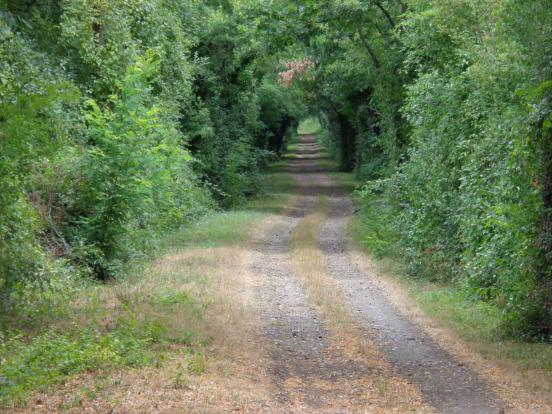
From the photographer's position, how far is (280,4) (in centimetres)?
2628

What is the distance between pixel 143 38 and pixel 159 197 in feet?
22.9

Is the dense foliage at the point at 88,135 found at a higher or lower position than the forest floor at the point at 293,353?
higher

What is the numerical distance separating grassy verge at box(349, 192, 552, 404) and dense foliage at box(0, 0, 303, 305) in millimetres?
5332

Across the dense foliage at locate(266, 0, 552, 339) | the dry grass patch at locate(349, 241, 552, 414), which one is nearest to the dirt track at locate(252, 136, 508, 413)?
the dry grass patch at locate(349, 241, 552, 414)

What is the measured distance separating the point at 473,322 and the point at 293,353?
11.3ft

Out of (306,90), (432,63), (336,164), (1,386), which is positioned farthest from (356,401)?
(336,164)

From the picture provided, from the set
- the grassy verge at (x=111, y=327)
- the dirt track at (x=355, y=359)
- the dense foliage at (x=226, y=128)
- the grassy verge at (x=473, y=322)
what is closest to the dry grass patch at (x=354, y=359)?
the dirt track at (x=355, y=359)

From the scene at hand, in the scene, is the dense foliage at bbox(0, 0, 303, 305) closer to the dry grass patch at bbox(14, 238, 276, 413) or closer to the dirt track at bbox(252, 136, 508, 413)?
the dry grass patch at bbox(14, 238, 276, 413)

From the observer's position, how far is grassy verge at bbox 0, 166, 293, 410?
8.54 meters

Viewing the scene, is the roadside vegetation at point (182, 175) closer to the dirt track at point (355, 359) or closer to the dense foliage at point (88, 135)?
the dense foliage at point (88, 135)

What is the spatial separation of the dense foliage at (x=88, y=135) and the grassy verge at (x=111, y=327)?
509 mm

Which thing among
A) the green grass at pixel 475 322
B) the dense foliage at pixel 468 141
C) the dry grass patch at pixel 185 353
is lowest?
the green grass at pixel 475 322

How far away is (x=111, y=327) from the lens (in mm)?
10789

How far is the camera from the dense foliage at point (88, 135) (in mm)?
10820
